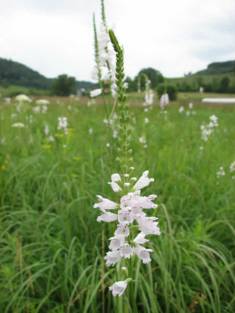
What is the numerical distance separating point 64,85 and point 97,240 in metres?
23.8

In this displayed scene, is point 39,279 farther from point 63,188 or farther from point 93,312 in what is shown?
point 63,188

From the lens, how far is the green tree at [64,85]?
25869 millimetres

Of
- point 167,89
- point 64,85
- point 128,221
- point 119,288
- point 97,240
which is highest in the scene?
point 128,221

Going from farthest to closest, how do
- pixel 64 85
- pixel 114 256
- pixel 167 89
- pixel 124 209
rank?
pixel 64 85
pixel 167 89
pixel 114 256
pixel 124 209

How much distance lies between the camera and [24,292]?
10.1ft

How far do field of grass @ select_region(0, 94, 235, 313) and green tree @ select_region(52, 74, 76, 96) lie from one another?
21.1 metres

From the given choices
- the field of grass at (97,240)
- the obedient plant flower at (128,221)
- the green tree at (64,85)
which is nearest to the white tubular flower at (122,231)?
the obedient plant flower at (128,221)

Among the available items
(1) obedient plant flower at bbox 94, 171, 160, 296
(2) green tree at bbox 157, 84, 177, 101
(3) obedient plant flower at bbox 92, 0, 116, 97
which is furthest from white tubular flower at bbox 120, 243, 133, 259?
(2) green tree at bbox 157, 84, 177, 101

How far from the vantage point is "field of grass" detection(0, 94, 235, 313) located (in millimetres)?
2980

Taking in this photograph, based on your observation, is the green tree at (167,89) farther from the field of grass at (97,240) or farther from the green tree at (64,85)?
the green tree at (64,85)

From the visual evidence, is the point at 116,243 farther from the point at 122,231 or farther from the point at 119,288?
the point at 119,288

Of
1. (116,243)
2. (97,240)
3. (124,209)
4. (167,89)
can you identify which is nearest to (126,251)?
(116,243)

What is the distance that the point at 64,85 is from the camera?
26547 mm

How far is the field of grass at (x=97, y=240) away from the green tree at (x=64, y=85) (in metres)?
21.1
